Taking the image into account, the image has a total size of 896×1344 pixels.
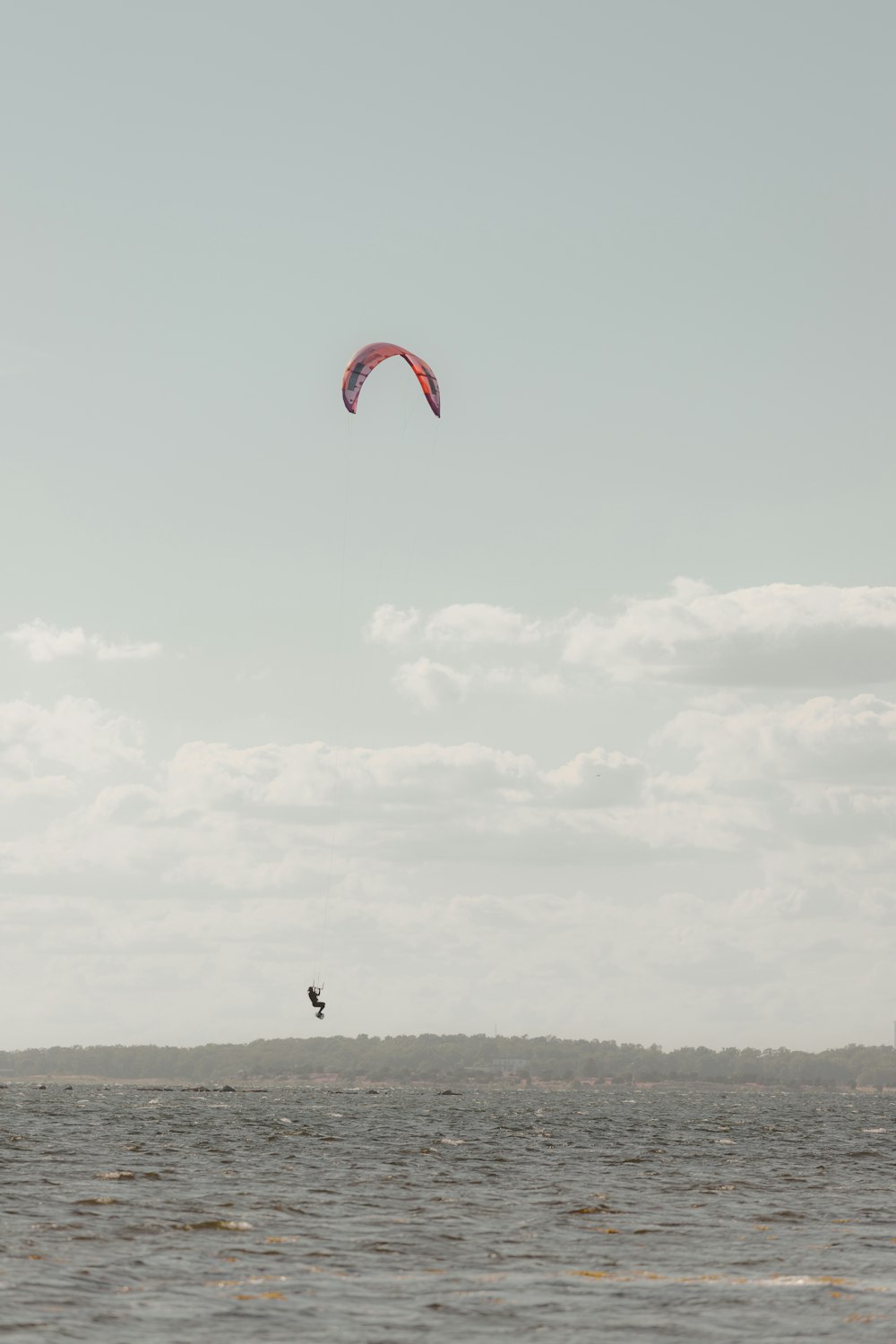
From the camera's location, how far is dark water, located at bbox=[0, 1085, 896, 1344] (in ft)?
66.1

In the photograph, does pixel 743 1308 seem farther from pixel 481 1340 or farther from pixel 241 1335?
pixel 241 1335

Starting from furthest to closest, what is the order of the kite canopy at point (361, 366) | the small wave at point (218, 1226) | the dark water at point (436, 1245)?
the kite canopy at point (361, 366), the small wave at point (218, 1226), the dark water at point (436, 1245)

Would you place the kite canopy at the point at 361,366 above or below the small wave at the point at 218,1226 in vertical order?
above

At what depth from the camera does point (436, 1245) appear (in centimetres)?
2777

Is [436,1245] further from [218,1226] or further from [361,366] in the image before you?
[361,366]

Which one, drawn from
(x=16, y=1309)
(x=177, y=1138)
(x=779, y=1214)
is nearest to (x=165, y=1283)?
(x=16, y=1309)

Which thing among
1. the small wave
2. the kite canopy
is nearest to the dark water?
the small wave

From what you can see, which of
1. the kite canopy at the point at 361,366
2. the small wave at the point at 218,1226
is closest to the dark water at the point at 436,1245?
the small wave at the point at 218,1226

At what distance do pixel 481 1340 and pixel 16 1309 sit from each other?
23.3ft

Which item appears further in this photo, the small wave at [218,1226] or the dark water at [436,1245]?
the small wave at [218,1226]

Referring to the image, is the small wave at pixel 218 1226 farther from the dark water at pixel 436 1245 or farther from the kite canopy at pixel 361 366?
the kite canopy at pixel 361 366

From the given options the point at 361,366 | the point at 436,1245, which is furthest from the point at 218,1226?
the point at 361,366

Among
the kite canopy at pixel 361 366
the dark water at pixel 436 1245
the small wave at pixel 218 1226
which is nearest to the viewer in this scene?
the dark water at pixel 436 1245

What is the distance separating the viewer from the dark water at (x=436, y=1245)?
20.2 meters
